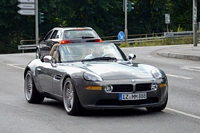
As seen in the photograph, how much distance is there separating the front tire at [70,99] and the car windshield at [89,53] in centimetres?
97

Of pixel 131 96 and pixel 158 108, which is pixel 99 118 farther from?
pixel 158 108

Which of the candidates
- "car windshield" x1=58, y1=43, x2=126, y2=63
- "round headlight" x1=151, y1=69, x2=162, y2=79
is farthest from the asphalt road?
"car windshield" x1=58, y1=43, x2=126, y2=63

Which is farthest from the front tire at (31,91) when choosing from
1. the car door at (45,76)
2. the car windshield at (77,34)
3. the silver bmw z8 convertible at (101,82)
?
the car windshield at (77,34)

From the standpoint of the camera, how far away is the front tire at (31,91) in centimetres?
1253

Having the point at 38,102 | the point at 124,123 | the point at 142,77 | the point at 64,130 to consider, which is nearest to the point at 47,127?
the point at 64,130

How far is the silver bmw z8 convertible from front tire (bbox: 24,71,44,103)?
0.76 m

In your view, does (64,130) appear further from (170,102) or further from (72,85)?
(170,102)

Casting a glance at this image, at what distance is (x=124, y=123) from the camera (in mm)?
9625

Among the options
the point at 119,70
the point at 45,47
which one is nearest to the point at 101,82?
the point at 119,70

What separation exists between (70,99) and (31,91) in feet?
7.09

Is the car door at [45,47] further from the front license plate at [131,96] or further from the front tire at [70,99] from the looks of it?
the front license plate at [131,96]

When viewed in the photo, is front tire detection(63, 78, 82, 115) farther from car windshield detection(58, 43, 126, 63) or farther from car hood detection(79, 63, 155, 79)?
car windshield detection(58, 43, 126, 63)

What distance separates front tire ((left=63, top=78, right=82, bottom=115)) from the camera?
10.4 meters

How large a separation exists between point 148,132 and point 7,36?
60.8 m
